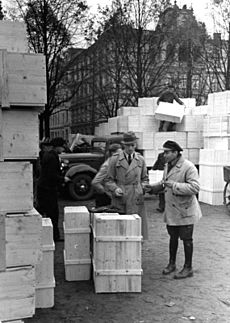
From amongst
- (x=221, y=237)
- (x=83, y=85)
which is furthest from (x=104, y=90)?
(x=221, y=237)

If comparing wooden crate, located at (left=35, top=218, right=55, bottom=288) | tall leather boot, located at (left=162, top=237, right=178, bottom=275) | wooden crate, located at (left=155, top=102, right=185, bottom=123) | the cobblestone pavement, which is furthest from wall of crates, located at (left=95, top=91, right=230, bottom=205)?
wooden crate, located at (left=35, top=218, right=55, bottom=288)

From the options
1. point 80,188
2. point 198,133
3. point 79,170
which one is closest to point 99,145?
point 79,170

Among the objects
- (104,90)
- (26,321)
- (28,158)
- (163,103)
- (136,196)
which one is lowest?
(26,321)

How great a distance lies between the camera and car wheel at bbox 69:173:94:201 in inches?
542

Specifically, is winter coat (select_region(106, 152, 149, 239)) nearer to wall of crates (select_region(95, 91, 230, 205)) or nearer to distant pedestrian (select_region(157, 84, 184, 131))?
wall of crates (select_region(95, 91, 230, 205))

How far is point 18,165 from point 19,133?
256 mm

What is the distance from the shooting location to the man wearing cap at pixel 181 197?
600cm

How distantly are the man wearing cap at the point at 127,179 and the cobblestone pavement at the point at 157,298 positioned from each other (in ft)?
3.24

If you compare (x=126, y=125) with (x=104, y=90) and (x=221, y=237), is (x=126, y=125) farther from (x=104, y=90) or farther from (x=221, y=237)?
(x=104, y=90)

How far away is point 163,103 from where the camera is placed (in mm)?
15625

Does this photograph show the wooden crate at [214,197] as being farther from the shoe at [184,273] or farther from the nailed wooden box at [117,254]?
the nailed wooden box at [117,254]

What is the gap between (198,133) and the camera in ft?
50.9

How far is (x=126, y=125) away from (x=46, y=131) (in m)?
12.6

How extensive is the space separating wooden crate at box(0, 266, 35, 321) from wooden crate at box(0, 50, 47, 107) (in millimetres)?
1355
